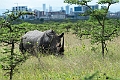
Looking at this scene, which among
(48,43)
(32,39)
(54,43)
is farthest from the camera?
(32,39)

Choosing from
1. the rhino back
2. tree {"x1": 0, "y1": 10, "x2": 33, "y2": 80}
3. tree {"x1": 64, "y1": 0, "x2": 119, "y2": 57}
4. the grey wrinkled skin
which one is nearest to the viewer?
tree {"x1": 0, "y1": 10, "x2": 33, "y2": 80}

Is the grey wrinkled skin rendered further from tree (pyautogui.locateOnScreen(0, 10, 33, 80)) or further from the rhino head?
tree (pyautogui.locateOnScreen(0, 10, 33, 80))

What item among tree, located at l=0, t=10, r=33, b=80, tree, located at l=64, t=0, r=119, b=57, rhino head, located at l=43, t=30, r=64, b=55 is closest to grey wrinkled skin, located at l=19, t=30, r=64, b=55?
rhino head, located at l=43, t=30, r=64, b=55

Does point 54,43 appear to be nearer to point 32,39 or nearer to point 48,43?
point 48,43

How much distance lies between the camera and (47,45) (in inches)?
524

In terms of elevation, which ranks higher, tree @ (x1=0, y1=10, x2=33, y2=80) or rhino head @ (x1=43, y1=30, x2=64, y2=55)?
tree @ (x1=0, y1=10, x2=33, y2=80)

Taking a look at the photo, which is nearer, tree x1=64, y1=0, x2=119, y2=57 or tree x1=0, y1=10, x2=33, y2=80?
tree x1=0, y1=10, x2=33, y2=80

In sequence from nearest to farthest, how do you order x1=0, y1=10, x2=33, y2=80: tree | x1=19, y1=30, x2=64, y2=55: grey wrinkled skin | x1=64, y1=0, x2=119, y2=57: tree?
x1=0, y1=10, x2=33, y2=80: tree < x1=64, y1=0, x2=119, y2=57: tree < x1=19, y1=30, x2=64, y2=55: grey wrinkled skin

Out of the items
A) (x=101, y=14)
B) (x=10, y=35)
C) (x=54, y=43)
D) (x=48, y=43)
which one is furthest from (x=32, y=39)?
(x=10, y=35)

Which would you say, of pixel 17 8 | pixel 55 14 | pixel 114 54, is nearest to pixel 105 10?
pixel 114 54

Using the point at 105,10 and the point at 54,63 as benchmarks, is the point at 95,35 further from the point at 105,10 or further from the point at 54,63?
the point at 54,63

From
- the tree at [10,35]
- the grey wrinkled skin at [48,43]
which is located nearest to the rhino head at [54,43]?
the grey wrinkled skin at [48,43]

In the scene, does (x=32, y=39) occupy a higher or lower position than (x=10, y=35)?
lower

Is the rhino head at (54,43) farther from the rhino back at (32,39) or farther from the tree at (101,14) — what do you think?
the tree at (101,14)
